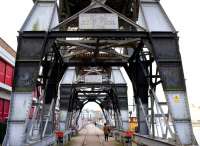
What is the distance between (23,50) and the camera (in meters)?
11.2

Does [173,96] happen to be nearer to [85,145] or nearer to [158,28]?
[158,28]

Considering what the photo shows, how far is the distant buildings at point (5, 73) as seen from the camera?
30.5 metres

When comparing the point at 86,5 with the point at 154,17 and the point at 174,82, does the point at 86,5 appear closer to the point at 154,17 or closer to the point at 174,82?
the point at 154,17

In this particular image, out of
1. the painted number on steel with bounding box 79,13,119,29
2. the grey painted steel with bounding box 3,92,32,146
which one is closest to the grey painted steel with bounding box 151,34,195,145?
the painted number on steel with bounding box 79,13,119,29

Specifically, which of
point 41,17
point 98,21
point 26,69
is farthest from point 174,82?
point 41,17

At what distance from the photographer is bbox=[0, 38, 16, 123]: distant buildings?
30.5 metres

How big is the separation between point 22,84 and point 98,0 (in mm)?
5038

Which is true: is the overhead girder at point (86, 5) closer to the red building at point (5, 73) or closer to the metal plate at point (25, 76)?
the metal plate at point (25, 76)

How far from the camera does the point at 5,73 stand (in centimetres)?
3209

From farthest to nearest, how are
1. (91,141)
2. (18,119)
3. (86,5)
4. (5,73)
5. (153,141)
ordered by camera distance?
1. (5,73)
2. (91,141)
3. (86,5)
4. (153,141)
5. (18,119)

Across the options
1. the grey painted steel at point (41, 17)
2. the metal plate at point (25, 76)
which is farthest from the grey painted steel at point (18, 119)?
the grey painted steel at point (41, 17)

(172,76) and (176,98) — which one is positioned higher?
(172,76)

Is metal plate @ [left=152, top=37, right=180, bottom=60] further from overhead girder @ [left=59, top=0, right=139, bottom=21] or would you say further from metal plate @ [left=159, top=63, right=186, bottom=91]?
Answer: overhead girder @ [left=59, top=0, right=139, bottom=21]

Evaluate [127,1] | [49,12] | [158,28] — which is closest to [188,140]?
[158,28]
